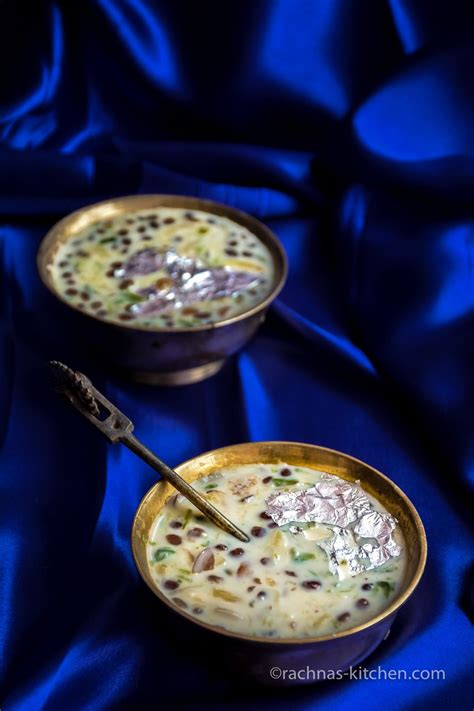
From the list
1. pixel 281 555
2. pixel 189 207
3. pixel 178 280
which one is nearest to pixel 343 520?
pixel 281 555

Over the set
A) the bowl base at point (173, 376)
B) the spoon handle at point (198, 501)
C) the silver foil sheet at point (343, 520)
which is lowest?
the bowl base at point (173, 376)

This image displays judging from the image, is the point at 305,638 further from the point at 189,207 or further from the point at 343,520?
the point at 189,207

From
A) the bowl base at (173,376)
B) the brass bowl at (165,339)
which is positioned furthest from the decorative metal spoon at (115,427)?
the bowl base at (173,376)

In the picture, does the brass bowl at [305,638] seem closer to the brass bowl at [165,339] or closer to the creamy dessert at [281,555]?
the creamy dessert at [281,555]

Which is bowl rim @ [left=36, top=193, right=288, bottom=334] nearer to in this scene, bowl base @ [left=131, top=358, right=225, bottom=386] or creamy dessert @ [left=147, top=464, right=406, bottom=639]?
→ bowl base @ [left=131, top=358, right=225, bottom=386]

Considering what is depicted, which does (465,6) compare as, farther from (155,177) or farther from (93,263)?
(93,263)

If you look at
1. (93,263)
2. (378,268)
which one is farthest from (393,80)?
(93,263)

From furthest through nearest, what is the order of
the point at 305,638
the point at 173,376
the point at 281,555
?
1. the point at 173,376
2. the point at 281,555
3. the point at 305,638
